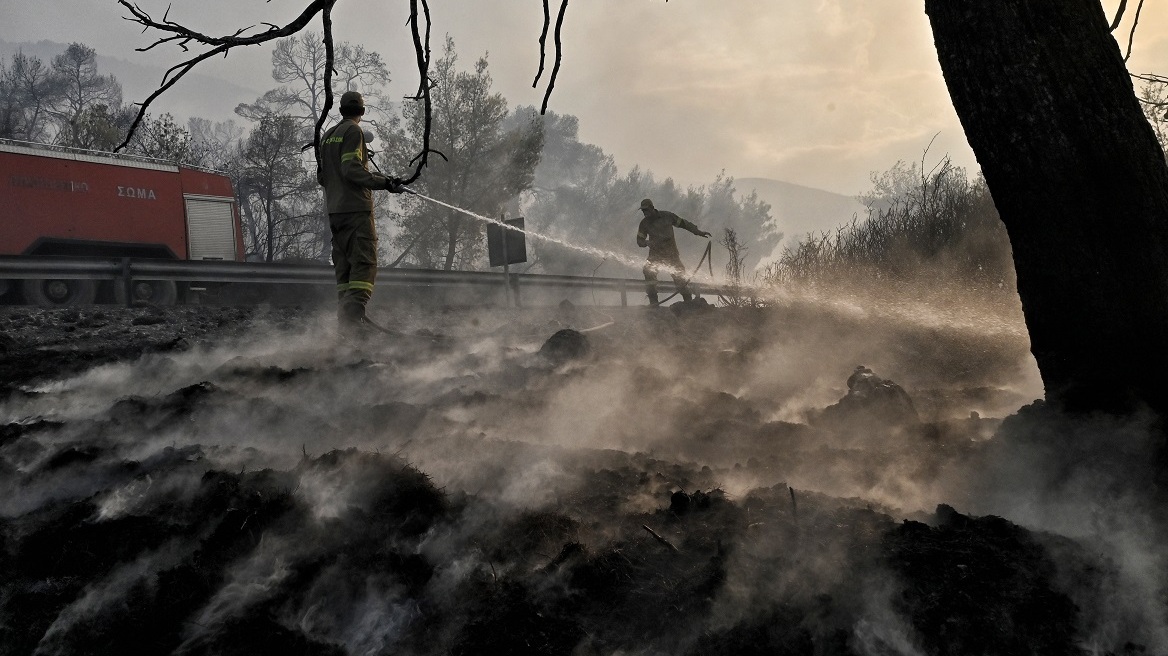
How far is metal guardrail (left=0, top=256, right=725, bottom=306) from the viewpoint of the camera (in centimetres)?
782

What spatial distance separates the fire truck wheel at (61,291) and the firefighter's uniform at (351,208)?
5906mm

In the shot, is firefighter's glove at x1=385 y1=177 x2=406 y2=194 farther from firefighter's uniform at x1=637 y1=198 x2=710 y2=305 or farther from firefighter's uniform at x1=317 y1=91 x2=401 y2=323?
firefighter's uniform at x1=637 y1=198 x2=710 y2=305

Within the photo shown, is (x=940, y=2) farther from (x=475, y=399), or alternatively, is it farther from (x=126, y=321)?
(x=126, y=321)

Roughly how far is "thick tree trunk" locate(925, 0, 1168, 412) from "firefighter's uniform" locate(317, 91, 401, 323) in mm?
4518

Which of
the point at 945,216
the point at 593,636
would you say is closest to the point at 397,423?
the point at 593,636

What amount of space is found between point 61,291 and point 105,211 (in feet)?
11.9

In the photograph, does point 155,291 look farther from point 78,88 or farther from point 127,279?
point 78,88

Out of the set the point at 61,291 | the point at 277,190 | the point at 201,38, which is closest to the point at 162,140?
the point at 277,190

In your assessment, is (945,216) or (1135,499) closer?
(1135,499)

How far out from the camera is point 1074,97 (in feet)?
8.49

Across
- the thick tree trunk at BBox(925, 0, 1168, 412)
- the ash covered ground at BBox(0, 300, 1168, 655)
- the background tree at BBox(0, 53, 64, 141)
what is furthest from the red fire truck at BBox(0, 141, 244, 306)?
the background tree at BBox(0, 53, 64, 141)

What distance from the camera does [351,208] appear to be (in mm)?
6152

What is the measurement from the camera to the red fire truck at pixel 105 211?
12.2 metres

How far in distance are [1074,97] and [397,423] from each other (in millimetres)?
2947
